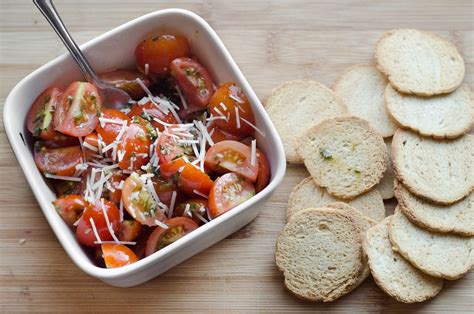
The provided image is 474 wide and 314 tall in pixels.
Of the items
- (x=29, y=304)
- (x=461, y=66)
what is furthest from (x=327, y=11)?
(x=29, y=304)

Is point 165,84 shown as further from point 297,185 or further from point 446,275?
point 446,275

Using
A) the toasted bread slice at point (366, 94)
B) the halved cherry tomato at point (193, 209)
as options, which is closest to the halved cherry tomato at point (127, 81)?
the halved cherry tomato at point (193, 209)

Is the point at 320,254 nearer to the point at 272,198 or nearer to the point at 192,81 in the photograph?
the point at 272,198

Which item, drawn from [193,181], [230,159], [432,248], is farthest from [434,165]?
[193,181]

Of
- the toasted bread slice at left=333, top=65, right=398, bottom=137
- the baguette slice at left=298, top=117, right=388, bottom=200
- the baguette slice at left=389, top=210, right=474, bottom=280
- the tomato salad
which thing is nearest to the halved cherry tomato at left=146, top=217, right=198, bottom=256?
the tomato salad

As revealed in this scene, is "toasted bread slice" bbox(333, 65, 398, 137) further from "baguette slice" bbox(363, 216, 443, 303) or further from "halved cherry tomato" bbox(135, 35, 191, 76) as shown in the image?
"halved cherry tomato" bbox(135, 35, 191, 76)

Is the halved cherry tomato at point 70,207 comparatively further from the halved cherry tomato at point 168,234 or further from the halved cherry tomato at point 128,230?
the halved cherry tomato at point 168,234

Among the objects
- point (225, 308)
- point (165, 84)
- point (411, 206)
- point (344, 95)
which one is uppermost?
point (165, 84)

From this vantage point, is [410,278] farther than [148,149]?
Yes
